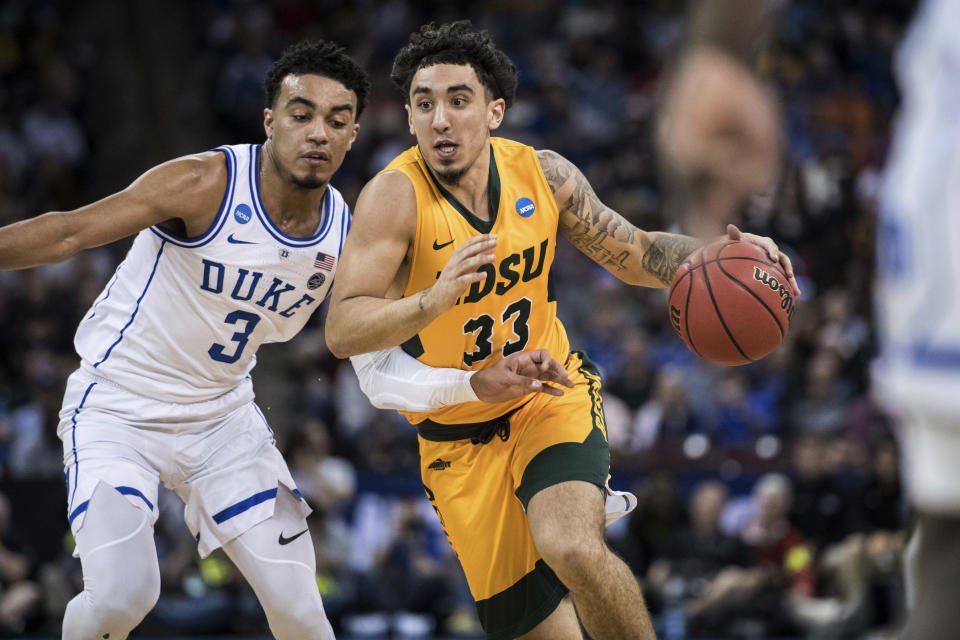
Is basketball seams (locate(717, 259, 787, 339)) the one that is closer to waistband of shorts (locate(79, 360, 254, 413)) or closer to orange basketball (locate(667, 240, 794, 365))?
orange basketball (locate(667, 240, 794, 365))

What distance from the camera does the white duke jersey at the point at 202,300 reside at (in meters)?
5.11

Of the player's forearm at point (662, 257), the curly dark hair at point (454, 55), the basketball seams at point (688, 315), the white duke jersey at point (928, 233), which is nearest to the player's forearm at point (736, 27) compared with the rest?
the white duke jersey at point (928, 233)

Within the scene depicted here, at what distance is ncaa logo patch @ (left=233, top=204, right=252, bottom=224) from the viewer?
202 inches

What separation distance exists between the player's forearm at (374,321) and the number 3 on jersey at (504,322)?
523 millimetres

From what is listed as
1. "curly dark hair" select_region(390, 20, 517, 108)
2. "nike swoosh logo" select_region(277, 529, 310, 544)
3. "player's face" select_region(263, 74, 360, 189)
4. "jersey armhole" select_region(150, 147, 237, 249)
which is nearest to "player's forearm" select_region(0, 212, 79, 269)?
"jersey armhole" select_region(150, 147, 237, 249)

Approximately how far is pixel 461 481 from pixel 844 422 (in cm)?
684

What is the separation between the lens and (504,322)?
16.6ft

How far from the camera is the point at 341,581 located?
31.0 feet

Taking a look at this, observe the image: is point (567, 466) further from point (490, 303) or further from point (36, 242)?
point (36, 242)

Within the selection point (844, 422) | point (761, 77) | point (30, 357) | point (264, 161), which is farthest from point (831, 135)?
point (761, 77)

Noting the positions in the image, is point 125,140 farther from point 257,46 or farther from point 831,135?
point 831,135

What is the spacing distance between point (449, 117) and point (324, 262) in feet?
2.88

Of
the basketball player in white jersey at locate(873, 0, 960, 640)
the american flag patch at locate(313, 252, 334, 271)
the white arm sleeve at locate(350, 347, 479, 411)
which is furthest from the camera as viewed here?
the american flag patch at locate(313, 252, 334, 271)

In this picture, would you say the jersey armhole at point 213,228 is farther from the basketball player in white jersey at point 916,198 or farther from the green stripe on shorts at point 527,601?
the basketball player in white jersey at point 916,198
